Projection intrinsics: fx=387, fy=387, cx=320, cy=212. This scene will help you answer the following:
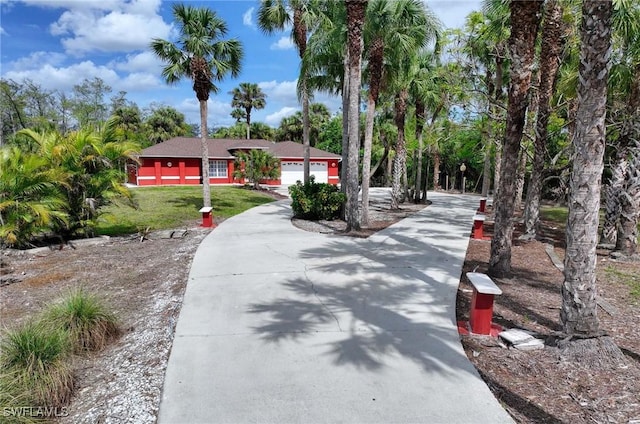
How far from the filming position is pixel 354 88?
1111 centimetres

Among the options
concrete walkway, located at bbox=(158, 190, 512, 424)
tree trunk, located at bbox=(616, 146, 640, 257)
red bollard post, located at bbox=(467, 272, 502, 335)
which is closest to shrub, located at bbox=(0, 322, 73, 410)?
concrete walkway, located at bbox=(158, 190, 512, 424)

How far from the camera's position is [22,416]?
3.07 meters

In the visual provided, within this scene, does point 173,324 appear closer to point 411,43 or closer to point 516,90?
point 516,90

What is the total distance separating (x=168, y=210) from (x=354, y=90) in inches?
382

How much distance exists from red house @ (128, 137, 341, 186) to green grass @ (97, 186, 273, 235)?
22.4ft

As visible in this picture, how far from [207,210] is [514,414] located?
1110cm

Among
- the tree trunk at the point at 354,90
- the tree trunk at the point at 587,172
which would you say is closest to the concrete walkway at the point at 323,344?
the tree trunk at the point at 587,172

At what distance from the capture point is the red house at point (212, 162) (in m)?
28.7

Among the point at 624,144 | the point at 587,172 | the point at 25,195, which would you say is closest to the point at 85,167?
the point at 25,195

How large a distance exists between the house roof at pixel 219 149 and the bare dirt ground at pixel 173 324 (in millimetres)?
19631

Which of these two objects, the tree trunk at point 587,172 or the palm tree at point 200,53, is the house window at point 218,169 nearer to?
the palm tree at point 200,53

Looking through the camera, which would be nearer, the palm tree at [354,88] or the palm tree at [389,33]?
the palm tree at [354,88]

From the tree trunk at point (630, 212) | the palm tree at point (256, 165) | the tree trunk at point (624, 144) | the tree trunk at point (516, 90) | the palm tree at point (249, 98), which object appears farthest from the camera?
the palm tree at point (249, 98)

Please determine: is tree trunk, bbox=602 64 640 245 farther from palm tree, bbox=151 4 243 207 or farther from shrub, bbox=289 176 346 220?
A: palm tree, bbox=151 4 243 207
